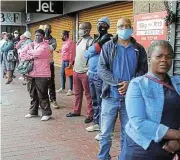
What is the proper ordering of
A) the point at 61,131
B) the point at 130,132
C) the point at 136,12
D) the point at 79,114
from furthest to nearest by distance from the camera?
the point at 79,114
the point at 136,12
the point at 61,131
the point at 130,132

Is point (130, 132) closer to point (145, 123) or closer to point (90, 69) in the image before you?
point (145, 123)

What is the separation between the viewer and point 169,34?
5.18 metres

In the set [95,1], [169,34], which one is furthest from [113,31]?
[169,34]

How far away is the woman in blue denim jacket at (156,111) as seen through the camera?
7.16 ft

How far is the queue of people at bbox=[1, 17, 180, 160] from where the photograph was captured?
2221 millimetres

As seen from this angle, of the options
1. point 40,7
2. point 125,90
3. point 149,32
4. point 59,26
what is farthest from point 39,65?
point 59,26

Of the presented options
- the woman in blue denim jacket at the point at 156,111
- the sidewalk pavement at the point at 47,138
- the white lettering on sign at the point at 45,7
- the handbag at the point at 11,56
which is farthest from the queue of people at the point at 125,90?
the handbag at the point at 11,56

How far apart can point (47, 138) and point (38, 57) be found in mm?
1583

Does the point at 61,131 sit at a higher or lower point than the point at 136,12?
Result: lower

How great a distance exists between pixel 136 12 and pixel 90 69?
5.03 feet

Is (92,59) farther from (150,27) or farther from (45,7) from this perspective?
(45,7)

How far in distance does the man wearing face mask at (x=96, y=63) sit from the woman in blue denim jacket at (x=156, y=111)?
8.36 feet

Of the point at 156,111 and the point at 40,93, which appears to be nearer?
the point at 156,111

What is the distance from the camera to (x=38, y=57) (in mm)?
5895
